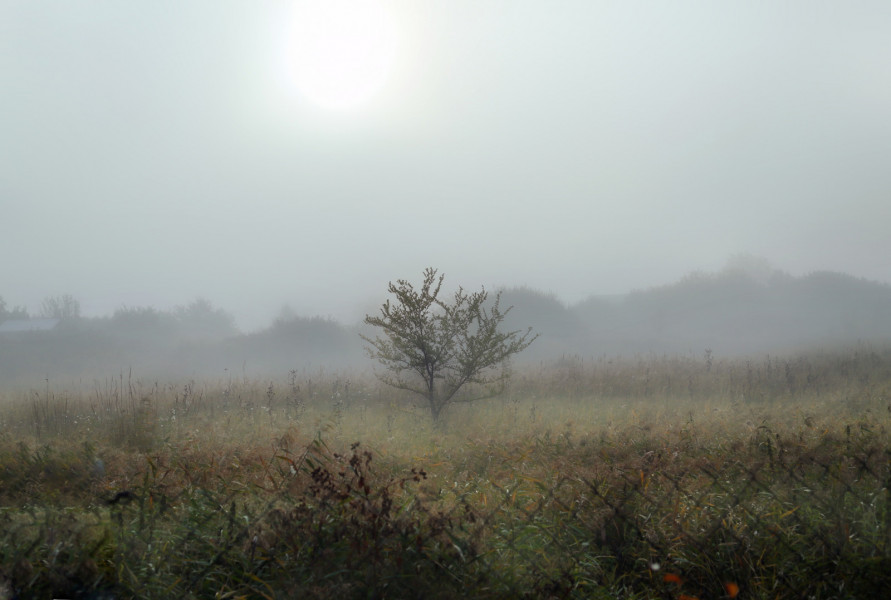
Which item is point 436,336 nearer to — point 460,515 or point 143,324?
point 460,515

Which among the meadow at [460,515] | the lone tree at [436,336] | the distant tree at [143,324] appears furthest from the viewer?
the distant tree at [143,324]

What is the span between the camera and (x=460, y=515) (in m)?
4.57

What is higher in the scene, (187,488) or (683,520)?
(187,488)

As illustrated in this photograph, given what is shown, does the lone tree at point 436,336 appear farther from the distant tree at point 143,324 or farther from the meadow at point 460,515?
the distant tree at point 143,324

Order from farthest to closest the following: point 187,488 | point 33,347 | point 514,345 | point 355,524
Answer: point 33,347 → point 514,345 → point 187,488 → point 355,524

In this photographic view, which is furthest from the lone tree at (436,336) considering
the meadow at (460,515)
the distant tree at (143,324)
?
the distant tree at (143,324)

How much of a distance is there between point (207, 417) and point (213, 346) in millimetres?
33619

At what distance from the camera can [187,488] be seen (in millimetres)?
5742

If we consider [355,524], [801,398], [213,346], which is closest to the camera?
[355,524]

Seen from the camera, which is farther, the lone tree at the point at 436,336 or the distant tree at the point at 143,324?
the distant tree at the point at 143,324

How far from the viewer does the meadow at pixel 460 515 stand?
153 inches

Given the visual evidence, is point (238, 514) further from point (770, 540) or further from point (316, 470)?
point (770, 540)

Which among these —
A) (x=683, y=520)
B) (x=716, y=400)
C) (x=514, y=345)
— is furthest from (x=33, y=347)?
(x=683, y=520)

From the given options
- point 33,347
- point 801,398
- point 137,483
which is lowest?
point 801,398
